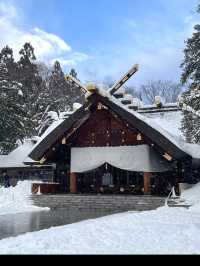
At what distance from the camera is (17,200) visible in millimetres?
20609

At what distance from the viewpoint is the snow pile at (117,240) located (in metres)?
7.46

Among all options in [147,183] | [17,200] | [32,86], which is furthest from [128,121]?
[32,86]

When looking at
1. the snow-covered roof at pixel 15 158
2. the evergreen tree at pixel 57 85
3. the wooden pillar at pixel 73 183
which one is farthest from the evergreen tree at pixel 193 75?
the evergreen tree at pixel 57 85

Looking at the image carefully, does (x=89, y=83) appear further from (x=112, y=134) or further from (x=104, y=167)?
(x=104, y=167)

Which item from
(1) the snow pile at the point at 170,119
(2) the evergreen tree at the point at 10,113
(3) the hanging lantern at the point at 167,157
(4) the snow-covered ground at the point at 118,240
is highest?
(2) the evergreen tree at the point at 10,113

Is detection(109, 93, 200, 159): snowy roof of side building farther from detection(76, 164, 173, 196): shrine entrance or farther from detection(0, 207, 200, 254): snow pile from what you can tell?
detection(0, 207, 200, 254): snow pile

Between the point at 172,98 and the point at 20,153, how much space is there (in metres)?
26.0

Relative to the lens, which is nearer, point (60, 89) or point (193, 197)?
point (193, 197)

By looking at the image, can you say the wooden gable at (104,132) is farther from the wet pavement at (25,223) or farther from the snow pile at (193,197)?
the wet pavement at (25,223)

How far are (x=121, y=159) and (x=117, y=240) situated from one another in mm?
12465

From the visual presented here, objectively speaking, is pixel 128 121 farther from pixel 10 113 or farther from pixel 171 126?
pixel 10 113

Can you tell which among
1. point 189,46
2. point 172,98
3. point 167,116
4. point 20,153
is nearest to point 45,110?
point 20,153

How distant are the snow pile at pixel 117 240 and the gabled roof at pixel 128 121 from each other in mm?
7861
